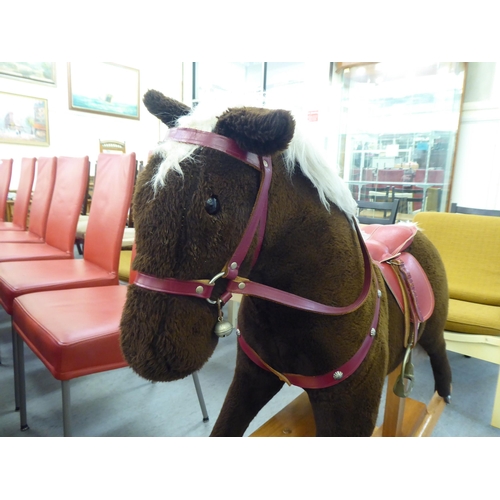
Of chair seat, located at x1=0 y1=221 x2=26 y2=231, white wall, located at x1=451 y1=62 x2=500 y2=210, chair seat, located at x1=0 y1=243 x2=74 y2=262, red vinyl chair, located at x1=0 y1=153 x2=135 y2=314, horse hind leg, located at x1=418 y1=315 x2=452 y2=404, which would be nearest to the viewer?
horse hind leg, located at x1=418 y1=315 x2=452 y2=404

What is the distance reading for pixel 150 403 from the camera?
1331mm

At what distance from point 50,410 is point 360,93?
3811 millimetres

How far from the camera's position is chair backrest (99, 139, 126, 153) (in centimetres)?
461

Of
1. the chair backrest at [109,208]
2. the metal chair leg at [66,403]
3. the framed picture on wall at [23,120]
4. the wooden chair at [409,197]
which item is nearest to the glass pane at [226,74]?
the framed picture on wall at [23,120]

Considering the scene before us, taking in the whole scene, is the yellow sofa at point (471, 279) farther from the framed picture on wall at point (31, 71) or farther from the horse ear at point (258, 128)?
the framed picture on wall at point (31, 71)

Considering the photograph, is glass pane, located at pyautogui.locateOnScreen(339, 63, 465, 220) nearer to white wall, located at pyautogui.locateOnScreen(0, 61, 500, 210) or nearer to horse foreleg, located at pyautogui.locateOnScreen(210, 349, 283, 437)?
white wall, located at pyautogui.locateOnScreen(0, 61, 500, 210)

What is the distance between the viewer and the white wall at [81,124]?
398 cm

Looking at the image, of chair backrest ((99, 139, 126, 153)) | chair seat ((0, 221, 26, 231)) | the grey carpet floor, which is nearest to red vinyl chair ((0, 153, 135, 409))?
the grey carpet floor

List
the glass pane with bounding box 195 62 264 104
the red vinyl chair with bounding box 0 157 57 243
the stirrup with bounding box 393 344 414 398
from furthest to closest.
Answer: the glass pane with bounding box 195 62 264 104, the red vinyl chair with bounding box 0 157 57 243, the stirrup with bounding box 393 344 414 398

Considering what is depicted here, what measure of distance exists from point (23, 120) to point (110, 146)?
1051 millimetres

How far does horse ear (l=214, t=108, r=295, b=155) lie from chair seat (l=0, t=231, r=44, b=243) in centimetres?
204

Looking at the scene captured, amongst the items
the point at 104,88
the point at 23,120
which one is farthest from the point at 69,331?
the point at 104,88

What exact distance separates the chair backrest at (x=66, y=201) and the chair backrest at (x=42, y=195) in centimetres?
12

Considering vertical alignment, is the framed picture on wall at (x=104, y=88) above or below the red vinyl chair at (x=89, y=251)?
above
